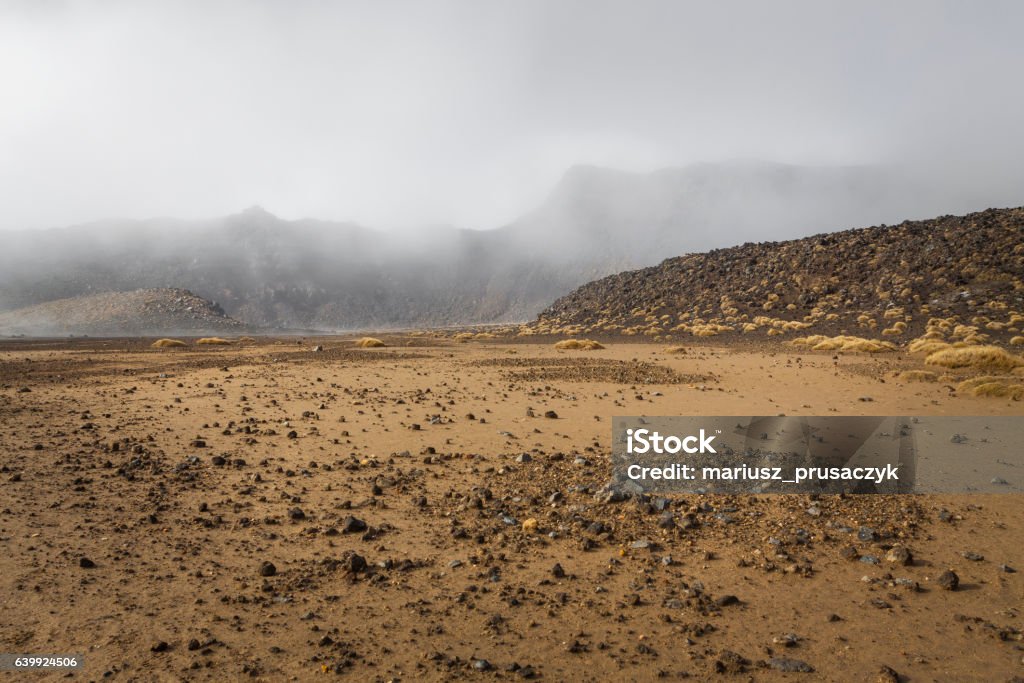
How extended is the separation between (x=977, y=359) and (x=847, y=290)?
2751 centimetres

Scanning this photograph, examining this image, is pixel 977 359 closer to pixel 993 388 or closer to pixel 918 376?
pixel 918 376

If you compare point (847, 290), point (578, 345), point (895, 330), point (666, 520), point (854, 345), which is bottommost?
point (666, 520)

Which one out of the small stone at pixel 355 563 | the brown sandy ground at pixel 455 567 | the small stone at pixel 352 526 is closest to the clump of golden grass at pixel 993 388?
the brown sandy ground at pixel 455 567

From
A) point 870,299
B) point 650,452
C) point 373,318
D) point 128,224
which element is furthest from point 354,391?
point 128,224

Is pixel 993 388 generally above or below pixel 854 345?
below

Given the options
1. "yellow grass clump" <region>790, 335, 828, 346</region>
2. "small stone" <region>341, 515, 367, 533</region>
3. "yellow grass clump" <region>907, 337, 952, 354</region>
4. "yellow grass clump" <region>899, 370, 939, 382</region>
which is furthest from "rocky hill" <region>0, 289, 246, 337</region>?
"yellow grass clump" <region>899, 370, 939, 382</region>

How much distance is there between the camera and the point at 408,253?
159750 mm

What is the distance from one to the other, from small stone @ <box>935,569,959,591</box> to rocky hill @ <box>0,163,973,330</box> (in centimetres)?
11915

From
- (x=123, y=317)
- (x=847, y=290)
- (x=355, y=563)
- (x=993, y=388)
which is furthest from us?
(x=123, y=317)

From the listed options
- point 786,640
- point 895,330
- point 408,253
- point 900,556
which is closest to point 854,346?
point 895,330

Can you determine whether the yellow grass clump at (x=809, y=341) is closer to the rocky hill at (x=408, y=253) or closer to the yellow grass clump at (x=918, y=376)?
the yellow grass clump at (x=918, y=376)

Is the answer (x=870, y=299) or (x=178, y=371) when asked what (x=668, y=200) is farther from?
(x=178, y=371)

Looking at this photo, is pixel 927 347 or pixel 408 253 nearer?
pixel 927 347

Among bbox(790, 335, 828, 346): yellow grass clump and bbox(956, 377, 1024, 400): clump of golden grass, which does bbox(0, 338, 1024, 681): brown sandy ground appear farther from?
bbox(790, 335, 828, 346): yellow grass clump
